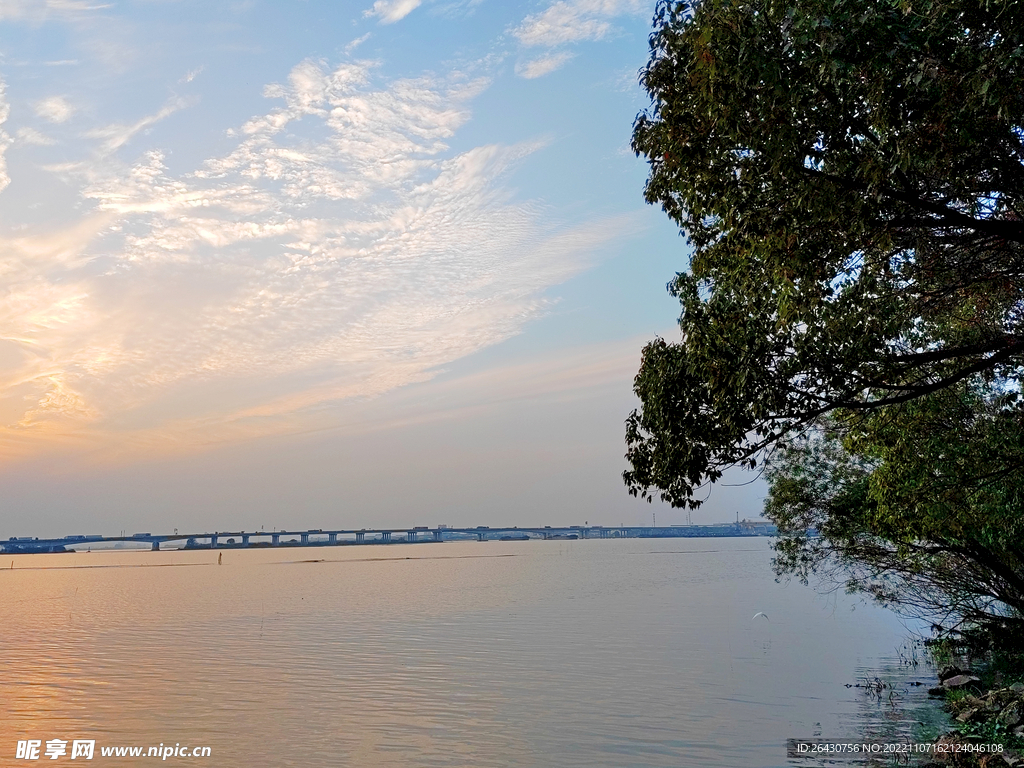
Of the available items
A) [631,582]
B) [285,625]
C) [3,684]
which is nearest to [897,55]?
[3,684]

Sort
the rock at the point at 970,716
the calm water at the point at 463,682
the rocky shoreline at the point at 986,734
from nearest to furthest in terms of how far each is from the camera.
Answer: the rocky shoreline at the point at 986,734, the rock at the point at 970,716, the calm water at the point at 463,682

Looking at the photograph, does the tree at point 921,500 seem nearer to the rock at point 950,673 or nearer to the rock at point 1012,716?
the rock at point 950,673

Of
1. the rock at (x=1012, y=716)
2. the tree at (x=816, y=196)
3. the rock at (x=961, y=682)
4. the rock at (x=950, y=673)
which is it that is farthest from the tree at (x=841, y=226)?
the rock at (x=950, y=673)

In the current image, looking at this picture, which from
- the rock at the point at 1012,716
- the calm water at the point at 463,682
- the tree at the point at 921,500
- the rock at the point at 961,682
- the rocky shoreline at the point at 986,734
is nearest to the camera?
the rocky shoreline at the point at 986,734

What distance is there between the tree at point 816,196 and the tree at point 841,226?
0.03 meters

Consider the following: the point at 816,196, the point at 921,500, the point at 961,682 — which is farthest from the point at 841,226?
the point at 961,682

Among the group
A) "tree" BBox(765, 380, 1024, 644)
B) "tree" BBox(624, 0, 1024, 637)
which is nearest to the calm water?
"tree" BBox(765, 380, 1024, 644)

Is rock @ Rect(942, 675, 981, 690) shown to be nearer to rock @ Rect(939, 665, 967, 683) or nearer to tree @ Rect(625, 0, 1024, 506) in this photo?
rock @ Rect(939, 665, 967, 683)

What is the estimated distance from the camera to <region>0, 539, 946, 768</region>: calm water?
20953mm

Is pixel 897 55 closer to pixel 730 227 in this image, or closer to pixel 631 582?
pixel 730 227

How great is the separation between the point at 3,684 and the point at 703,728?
25422mm

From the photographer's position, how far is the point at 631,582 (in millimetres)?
94500

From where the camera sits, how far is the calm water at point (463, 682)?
825 inches

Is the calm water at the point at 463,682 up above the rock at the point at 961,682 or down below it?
below
